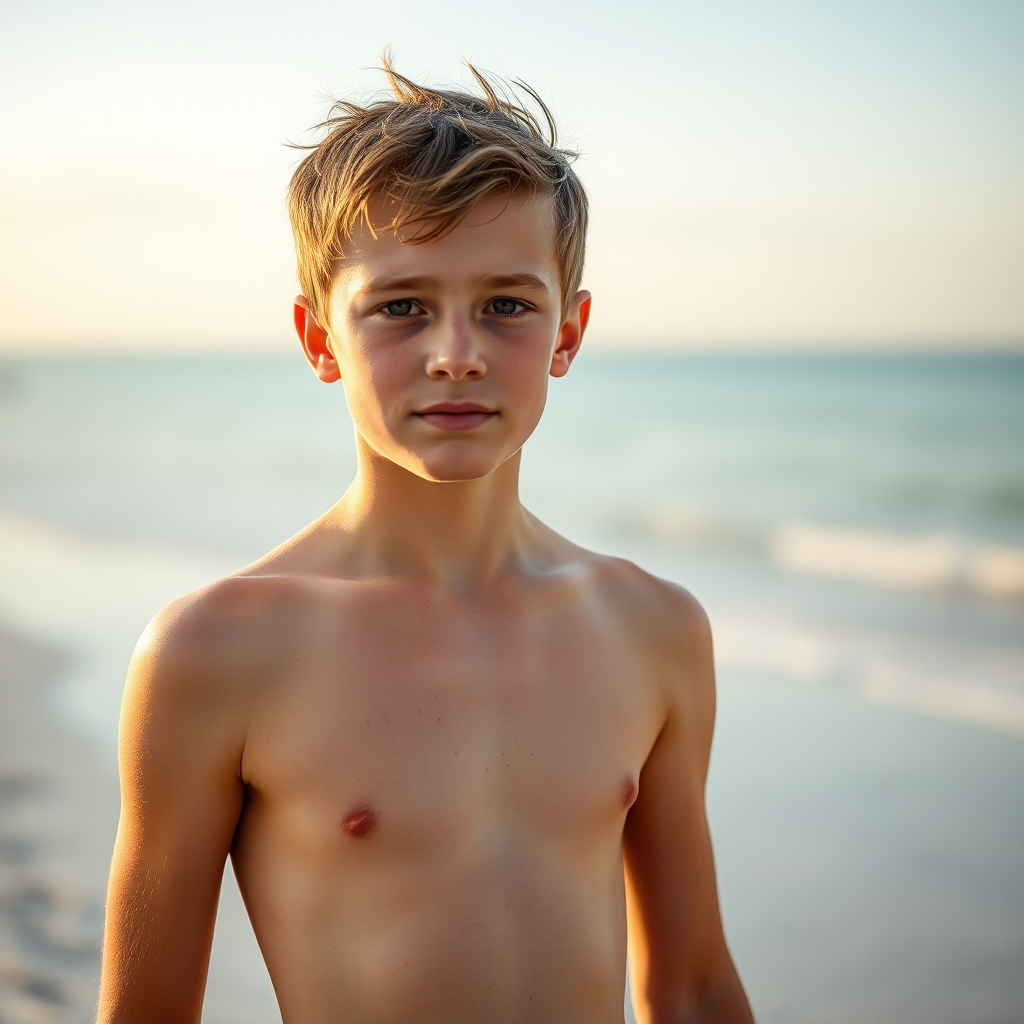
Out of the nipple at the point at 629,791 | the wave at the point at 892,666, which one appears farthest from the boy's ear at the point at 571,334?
the wave at the point at 892,666

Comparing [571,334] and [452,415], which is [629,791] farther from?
[571,334]

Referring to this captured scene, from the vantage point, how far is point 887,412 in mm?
23969

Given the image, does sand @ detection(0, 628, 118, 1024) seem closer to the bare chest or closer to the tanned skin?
the tanned skin

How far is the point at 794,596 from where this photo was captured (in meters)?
8.13

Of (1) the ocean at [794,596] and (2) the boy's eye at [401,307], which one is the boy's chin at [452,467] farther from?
(1) the ocean at [794,596]

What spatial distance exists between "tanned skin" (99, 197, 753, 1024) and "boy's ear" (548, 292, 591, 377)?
7 centimetres

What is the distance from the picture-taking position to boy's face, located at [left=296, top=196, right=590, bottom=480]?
4.83 feet

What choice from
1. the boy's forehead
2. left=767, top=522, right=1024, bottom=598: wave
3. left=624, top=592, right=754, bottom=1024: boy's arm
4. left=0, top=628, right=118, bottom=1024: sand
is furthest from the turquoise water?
the boy's forehead

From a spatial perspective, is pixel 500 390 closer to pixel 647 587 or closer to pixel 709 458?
pixel 647 587

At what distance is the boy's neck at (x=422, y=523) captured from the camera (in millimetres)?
1645

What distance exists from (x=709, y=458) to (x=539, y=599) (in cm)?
1591

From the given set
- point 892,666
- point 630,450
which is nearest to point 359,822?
point 892,666

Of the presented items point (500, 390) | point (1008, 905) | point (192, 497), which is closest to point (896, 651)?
point (1008, 905)

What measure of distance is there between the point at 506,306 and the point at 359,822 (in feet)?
2.36
